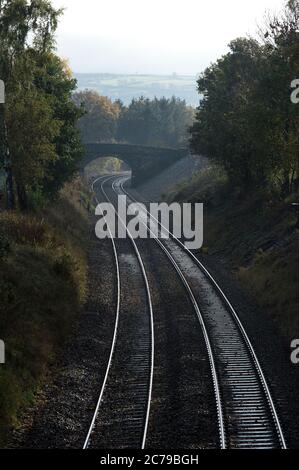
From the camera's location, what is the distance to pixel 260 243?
123 ft

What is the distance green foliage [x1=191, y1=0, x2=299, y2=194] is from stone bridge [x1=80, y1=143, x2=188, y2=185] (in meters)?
38.1

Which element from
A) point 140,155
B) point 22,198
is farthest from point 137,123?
point 22,198

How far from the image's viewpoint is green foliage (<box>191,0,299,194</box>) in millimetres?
37188

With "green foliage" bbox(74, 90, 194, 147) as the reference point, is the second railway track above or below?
below

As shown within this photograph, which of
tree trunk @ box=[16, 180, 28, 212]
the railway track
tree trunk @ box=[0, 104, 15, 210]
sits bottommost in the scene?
the railway track

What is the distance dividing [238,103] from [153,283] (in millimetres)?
21201

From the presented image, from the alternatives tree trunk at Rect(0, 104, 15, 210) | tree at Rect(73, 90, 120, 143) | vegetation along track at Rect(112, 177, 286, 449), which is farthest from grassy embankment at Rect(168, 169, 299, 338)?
tree at Rect(73, 90, 120, 143)

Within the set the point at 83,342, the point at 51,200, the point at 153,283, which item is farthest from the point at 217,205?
the point at 83,342

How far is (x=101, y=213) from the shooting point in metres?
60.6

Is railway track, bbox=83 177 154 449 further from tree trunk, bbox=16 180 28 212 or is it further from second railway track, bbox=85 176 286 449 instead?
tree trunk, bbox=16 180 28 212

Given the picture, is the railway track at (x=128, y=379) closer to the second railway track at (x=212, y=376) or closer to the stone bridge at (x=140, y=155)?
the second railway track at (x=212, y=376)

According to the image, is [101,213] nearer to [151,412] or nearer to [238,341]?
[238,341]

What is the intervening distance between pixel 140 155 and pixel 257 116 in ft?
204
